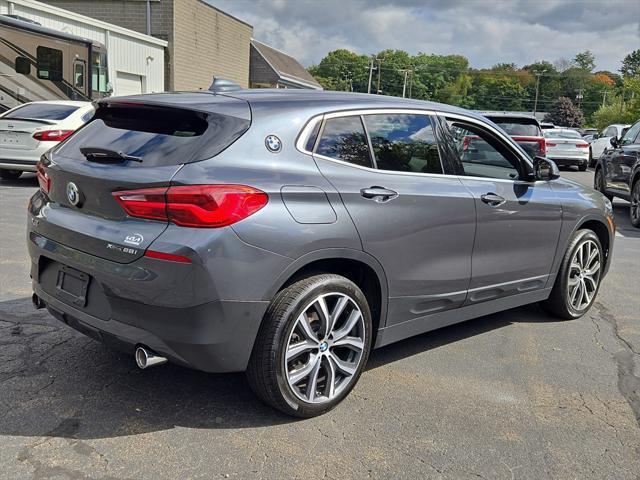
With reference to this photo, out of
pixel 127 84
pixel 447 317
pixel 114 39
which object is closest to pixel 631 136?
pixel 447 317

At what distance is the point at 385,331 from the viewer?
3656mm

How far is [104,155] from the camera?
3156 millimetres

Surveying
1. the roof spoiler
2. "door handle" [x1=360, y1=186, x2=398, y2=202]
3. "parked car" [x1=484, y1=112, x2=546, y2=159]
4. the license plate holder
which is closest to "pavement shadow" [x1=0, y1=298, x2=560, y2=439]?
the license plate holder

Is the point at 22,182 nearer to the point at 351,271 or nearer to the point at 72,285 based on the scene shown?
the point at 72,285

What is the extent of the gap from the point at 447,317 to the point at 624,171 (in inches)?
325

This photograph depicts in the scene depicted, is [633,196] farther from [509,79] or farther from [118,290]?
[509,79]

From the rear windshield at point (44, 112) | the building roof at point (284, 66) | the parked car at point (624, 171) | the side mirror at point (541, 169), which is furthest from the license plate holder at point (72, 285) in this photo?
the building roof at point (284, 66)

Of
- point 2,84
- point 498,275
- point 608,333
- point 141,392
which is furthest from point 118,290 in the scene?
point 2,84

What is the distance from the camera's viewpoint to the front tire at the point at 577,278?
4.98 m

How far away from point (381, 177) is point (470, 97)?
127 m

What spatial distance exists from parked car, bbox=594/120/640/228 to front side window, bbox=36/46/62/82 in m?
12.3

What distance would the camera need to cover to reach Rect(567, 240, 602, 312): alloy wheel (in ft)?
Result: 16.7

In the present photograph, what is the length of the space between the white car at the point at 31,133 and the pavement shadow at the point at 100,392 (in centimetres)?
739

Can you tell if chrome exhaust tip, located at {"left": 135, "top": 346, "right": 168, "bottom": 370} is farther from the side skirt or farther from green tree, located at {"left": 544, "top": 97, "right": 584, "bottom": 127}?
green tree, located at {"left": 544, "top": 97, "right": 584, "bottom": 127}
